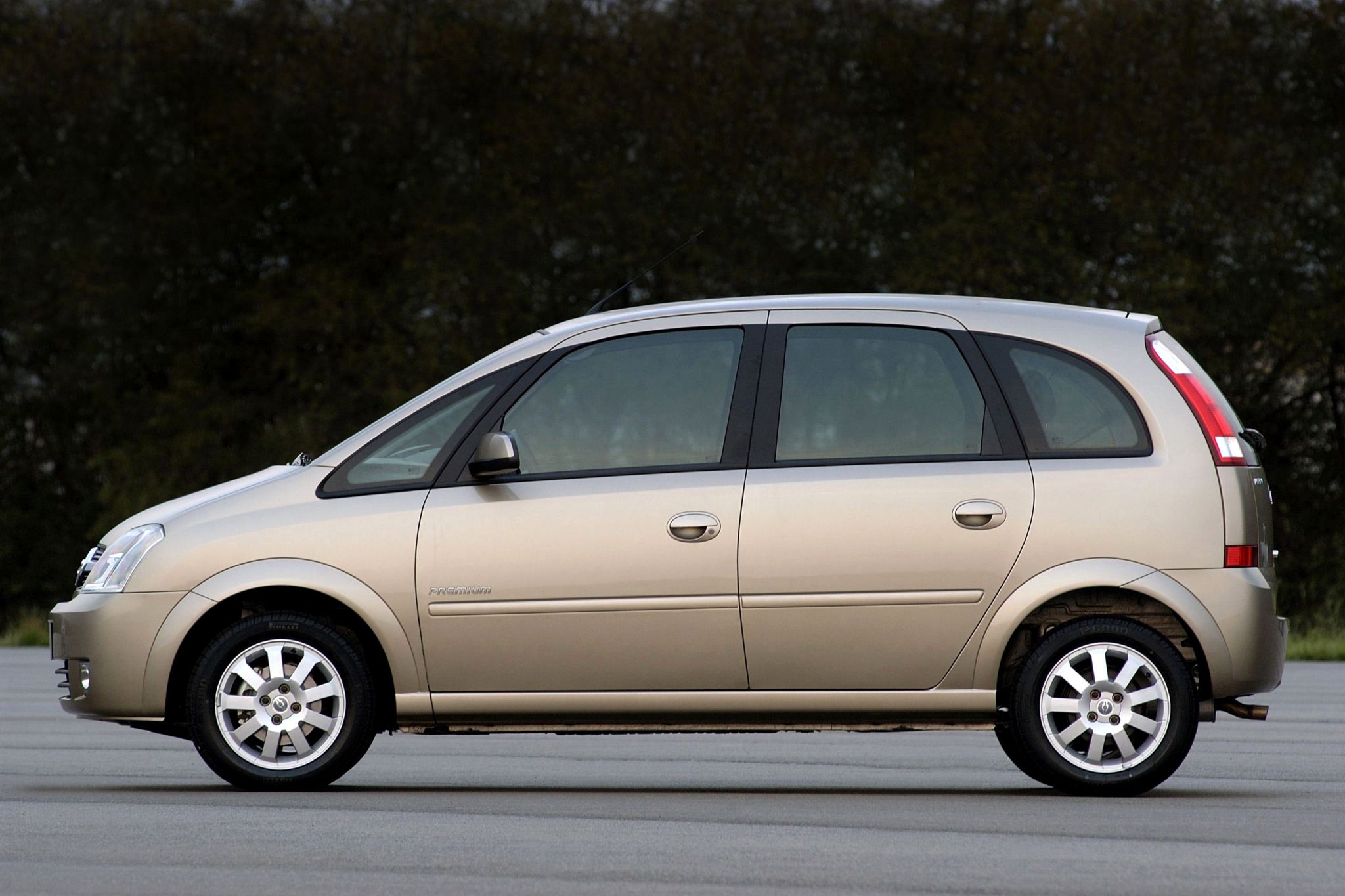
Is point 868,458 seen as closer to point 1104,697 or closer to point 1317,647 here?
point 1104,697

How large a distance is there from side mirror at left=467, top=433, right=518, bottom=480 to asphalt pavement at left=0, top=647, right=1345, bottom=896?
1309mm

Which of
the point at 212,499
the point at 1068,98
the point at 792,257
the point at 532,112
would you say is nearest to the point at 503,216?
the point at 532,112

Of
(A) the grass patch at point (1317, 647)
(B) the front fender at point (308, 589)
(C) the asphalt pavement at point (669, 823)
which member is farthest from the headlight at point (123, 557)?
(A) the grass patch at point (1317, 647)

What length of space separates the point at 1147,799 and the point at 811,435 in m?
1.94

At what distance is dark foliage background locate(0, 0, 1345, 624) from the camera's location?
24406 mm

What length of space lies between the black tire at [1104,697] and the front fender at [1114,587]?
0.40 feet

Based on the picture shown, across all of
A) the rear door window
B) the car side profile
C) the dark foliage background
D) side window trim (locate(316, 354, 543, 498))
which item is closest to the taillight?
the car side profile

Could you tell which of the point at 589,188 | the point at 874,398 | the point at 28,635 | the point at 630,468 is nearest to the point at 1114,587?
the point at 874,398

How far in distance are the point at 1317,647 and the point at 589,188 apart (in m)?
10.7

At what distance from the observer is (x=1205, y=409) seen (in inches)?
324

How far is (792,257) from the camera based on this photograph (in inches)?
977

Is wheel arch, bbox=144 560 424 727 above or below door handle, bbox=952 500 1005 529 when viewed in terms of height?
below

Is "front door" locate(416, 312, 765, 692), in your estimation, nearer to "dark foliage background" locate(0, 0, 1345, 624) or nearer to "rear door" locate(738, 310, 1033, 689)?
"rear door" locate(738, 310, 1033, 689)

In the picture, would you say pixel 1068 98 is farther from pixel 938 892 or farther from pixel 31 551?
pixel 938 892
